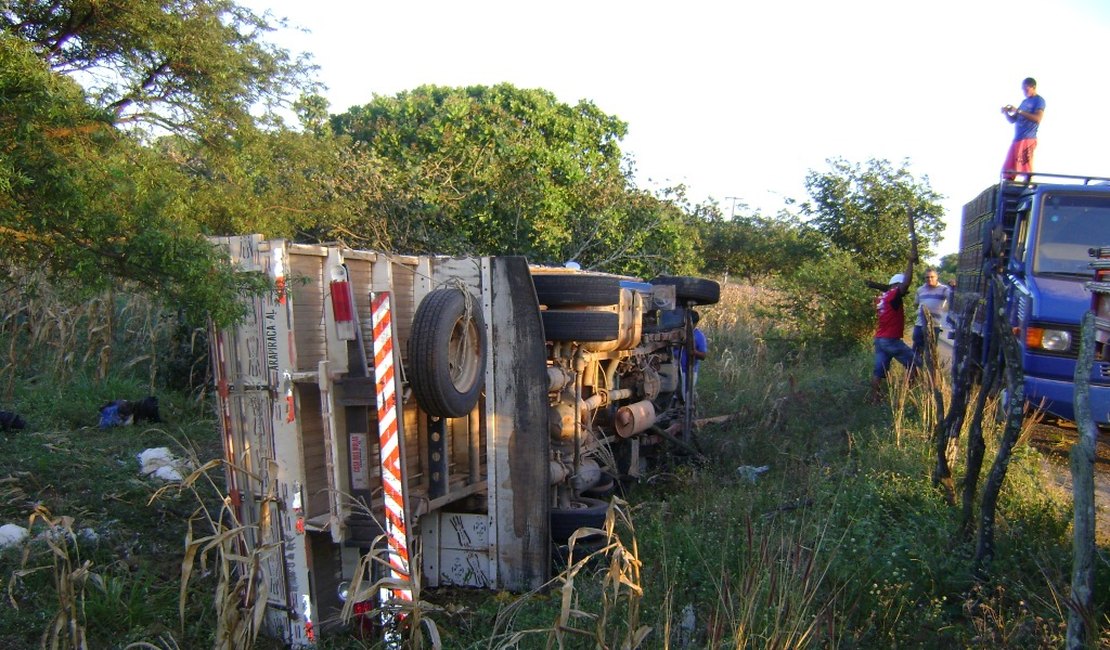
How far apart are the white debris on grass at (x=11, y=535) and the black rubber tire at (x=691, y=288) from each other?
20.4 ft

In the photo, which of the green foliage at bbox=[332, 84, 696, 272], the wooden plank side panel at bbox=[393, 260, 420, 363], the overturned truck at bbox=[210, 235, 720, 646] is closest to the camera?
the overturned truck at bbox=[210, 235, 720, 646]

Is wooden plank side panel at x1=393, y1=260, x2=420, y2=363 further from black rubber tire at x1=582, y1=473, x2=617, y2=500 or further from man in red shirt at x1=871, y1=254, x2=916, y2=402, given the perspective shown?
man in red shirt at x1=871, y1=254, x2=916, y2=402

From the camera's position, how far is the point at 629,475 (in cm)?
833

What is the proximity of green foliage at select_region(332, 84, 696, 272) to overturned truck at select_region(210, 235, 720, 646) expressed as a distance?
18.9 ft

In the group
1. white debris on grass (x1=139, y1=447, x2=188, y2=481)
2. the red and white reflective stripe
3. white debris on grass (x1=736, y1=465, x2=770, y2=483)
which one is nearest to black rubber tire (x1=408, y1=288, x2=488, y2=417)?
the red and white reflective stripe

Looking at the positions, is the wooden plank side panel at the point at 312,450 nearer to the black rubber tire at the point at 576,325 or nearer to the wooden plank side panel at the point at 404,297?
the wooden plank side panel at the point at 404,297

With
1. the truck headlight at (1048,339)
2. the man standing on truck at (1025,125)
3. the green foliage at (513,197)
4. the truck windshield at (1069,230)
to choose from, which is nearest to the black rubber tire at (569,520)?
the truck headlight at (1048,339)

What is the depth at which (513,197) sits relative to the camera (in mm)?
13133

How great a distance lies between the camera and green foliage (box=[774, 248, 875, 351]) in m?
15.4

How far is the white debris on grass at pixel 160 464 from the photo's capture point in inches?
306

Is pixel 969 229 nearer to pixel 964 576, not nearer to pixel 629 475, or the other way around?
pixel 629 475

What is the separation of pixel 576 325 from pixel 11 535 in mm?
4103

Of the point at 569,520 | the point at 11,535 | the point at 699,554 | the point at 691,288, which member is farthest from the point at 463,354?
the point at 691,288

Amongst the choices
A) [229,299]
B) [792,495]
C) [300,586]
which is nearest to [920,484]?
[792,495]
